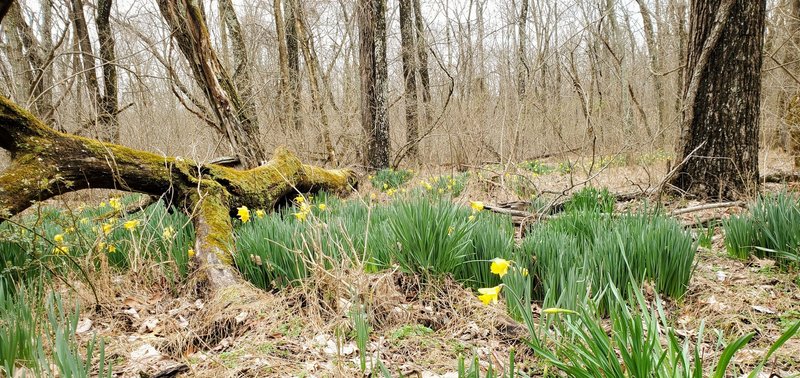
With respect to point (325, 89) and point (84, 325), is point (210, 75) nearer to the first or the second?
point (84, 325)

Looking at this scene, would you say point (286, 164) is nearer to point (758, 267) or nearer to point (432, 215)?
point (432, 215)

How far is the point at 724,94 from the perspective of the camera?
170 inches

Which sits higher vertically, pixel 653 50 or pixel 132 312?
pixel 653 50

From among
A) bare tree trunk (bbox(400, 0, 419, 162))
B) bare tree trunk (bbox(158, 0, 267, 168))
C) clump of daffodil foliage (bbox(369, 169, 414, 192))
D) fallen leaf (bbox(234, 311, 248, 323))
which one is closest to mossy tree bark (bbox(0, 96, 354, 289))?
fallen leaf (bbox(234, 311, 248, 323))

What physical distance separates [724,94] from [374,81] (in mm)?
5923

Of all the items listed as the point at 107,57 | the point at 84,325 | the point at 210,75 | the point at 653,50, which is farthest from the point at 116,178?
the point at 653,50

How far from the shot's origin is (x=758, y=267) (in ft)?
9.13

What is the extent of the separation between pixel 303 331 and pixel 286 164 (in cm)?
342

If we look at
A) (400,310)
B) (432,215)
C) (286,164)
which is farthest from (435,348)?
(286,164)

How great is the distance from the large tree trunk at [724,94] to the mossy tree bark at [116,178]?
4010 mm

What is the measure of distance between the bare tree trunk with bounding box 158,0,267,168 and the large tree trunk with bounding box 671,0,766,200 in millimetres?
4970

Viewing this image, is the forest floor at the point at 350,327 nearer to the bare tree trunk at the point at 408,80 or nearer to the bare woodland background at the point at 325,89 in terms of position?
the bare woodland background at the point at 325,89

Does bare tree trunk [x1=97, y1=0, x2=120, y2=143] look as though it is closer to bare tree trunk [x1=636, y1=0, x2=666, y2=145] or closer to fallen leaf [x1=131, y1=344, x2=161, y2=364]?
fallen leaf [x1=131, y1=344, x2=161, y2=364]

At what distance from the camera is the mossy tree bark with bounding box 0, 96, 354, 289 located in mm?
2707
